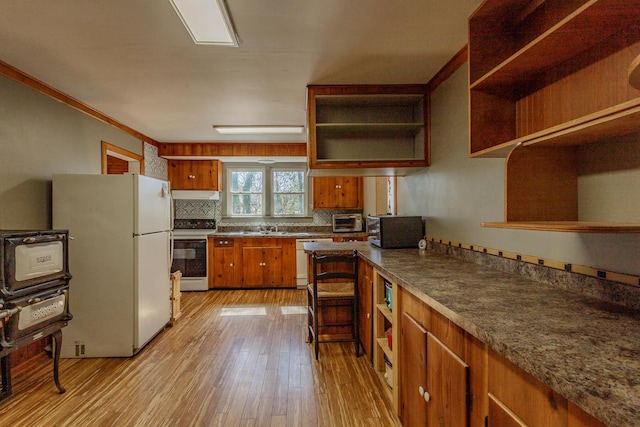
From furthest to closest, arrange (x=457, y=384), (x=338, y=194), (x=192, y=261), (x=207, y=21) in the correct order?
(x=338, y=194) < (x=192, y=261) < (x=207, y=21) < (x=457, y=384)

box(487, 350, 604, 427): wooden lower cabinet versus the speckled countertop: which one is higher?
the speckled countertop

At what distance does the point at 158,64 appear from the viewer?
7.98 ft

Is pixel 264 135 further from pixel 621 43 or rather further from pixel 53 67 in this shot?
pixel 621 43

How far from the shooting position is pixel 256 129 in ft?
14.2

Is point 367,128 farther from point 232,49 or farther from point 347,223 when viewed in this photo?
point 347,223

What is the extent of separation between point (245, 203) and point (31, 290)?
4119 mm

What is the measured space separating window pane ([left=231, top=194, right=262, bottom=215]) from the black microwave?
142 inches

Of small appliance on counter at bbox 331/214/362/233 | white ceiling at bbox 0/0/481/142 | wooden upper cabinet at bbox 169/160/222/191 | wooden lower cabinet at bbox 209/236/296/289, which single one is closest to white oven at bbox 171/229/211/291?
wooden lower cabinet at bbox 209/236/296/289

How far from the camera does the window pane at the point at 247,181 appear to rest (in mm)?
6172

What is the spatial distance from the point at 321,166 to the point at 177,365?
2.09 meters

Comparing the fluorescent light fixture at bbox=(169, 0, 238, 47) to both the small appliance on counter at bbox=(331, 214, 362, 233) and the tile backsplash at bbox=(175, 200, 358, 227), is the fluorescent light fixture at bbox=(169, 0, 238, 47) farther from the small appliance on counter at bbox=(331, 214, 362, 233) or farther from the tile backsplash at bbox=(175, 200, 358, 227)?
the tile backsplash at bbox=(175, 200, 358, 227)

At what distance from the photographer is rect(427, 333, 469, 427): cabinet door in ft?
3.76

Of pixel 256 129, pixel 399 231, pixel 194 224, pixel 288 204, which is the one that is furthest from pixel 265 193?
pixel 399 231

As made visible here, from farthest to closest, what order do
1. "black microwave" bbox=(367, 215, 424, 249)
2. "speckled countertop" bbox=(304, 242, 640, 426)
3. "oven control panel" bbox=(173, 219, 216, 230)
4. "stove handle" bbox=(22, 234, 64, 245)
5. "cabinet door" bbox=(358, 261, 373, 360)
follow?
"oven control panel" bbox=(173, 219, 216, 230), "black microwave" bbox=(367, 215, 424, 249), "cabinet door" bbox=(358, 261, 373, 360), "stove handle" bbox=(22, 234, 64, 245), "speckled countertop" bbox=(304, 242, 640, 426)
